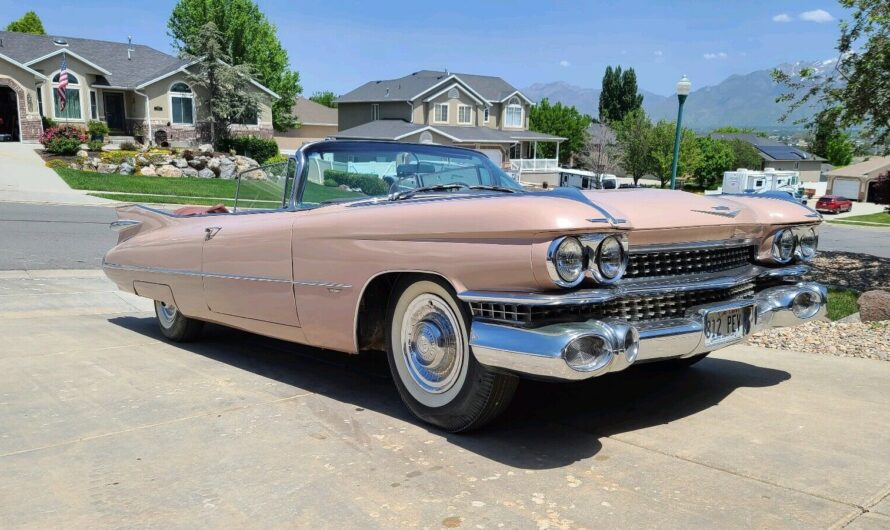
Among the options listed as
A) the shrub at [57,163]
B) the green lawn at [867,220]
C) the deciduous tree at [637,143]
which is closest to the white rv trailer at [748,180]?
the green lawn at [867,220]

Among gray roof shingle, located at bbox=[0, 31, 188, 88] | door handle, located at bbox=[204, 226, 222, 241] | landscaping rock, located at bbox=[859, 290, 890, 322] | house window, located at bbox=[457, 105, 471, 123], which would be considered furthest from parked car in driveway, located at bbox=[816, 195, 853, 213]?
door handle, located at bbox=[204, 226, 222, 241]

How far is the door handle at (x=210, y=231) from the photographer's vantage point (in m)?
4.99

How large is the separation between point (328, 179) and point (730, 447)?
278 cm

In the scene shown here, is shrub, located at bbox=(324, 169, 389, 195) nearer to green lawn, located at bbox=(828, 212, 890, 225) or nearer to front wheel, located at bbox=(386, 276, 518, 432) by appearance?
front wheel, located at bbox=(386, 276, 518, 432)

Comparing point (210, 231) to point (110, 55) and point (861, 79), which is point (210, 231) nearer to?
point (861, 79)

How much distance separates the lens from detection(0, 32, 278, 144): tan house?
3656cm

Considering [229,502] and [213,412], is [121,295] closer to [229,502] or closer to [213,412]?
[213,412]

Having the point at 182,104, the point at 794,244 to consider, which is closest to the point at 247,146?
the point at 182,104

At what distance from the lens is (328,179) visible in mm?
4559

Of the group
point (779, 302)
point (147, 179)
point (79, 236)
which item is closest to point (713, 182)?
point (147, 179)

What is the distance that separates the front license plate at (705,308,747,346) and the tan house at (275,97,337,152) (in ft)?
188

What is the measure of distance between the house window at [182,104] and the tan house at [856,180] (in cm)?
5592

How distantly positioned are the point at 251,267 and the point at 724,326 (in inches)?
112

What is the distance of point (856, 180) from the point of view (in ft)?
213
